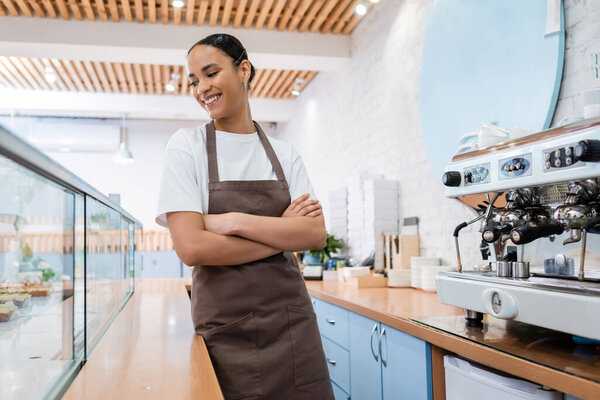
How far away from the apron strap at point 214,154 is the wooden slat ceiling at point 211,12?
344 cm

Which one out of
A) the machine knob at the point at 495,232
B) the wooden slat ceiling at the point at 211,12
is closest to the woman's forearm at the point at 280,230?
the machine knob at the point at 495,232

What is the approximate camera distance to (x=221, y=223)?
1.37 metres

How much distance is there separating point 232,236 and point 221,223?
46 millimetres

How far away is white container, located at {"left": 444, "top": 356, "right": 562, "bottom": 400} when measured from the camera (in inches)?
51.9

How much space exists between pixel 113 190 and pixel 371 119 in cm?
629

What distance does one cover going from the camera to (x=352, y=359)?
2.79 metres

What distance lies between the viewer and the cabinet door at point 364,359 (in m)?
2.42

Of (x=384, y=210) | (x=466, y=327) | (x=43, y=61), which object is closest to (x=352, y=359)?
(x=466, y=327)

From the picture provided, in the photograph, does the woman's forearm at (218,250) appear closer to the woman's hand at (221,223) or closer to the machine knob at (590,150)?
the woman's hand at (221,223)

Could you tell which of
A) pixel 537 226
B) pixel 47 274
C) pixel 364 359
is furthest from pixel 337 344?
pixel 47 274

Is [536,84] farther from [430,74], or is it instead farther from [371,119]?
[371,119]

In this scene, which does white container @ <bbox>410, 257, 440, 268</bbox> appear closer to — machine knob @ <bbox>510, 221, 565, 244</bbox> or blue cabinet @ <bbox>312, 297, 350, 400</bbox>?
blue cabinet @ <bbox>312, 297, 350, 400</bbox>

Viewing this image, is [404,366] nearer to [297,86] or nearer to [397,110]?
[397,110]

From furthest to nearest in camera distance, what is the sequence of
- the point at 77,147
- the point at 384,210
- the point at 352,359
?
the point at 77,147 → the point at 384,210 → the point at 352,359
